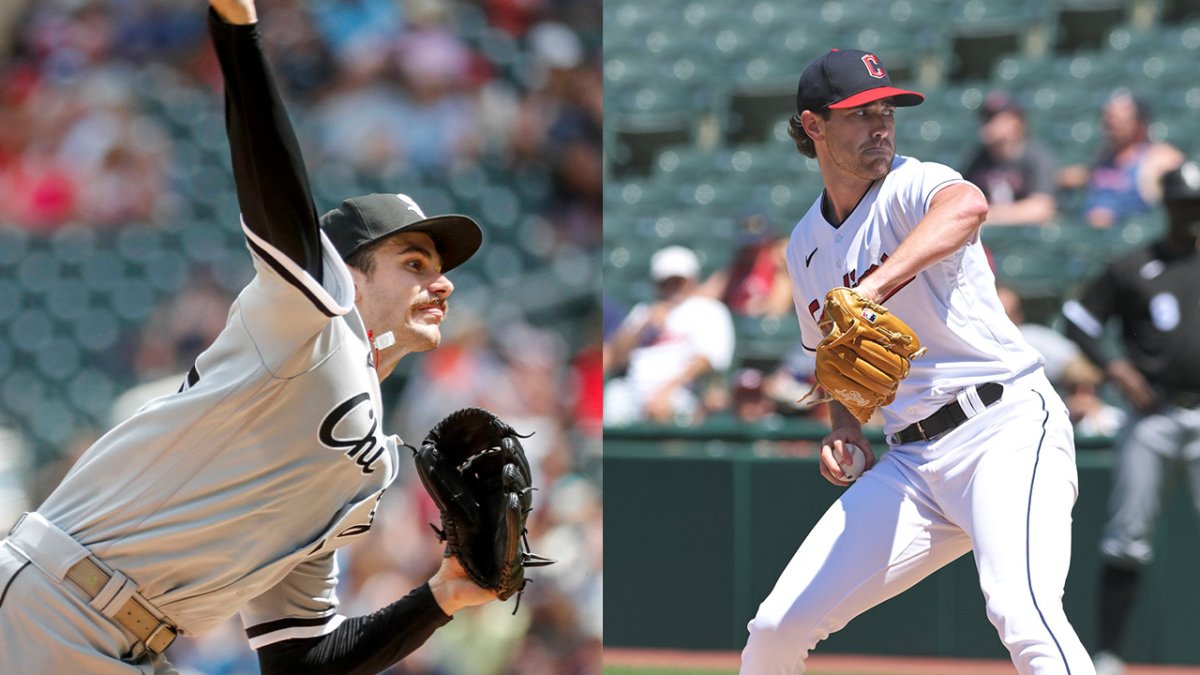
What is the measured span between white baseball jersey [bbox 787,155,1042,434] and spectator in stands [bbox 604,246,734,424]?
3169 mm

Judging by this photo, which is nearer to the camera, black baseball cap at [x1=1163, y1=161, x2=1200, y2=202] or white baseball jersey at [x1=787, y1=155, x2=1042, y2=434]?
white baseball jersey at [x1=787, y1=155, x2=1042, y2=434]

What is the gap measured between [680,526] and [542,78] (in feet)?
8.66

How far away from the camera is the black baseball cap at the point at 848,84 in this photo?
9.59 ft

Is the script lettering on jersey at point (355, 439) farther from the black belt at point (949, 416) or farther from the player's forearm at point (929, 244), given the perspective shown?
the black belt at point (949, 416)

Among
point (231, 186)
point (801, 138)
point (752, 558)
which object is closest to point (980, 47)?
point (752, 558)

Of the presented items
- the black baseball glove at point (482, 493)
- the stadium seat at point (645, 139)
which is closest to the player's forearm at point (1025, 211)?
the stadium seat at point (645, 139)

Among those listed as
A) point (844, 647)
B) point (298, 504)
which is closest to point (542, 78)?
point (844, 647)

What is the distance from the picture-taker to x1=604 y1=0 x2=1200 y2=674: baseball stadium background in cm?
564

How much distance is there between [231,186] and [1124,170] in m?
4.55

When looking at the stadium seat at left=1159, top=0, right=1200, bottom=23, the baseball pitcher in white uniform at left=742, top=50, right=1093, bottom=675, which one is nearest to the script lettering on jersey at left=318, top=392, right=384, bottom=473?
the baseball pitcher in white uniform at left=742, top=50, right=1093, bottom=675

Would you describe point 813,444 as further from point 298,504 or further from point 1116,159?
point 298,504

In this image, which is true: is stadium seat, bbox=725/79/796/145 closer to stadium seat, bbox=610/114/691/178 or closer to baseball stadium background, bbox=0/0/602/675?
stadium seat, bbox=610/114/691/178

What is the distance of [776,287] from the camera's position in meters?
6.73

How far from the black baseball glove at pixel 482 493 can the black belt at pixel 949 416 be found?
89 cm
